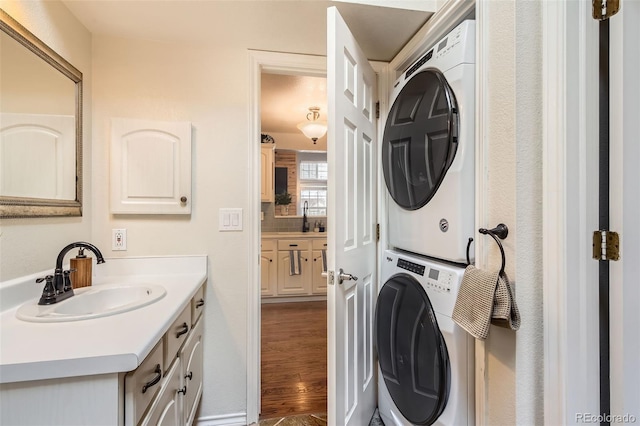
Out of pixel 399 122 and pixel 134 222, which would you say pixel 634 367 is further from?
pixel 134 222

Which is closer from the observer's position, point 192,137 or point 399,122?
point 399,122

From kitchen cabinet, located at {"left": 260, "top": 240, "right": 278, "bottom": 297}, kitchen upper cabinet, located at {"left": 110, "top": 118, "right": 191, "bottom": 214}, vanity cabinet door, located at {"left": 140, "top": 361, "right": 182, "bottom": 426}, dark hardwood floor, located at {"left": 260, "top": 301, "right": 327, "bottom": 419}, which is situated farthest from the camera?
kitchen cabinet, located at {"left": 260, "top": 240, "right": 278, "bottom": 297}

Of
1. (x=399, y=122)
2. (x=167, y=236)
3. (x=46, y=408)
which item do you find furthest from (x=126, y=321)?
(x=399, y=122)

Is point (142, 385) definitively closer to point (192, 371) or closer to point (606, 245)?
point (192, 371)

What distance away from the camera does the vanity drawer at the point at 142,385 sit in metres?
0.70

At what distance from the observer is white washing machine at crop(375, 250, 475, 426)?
0.99 m

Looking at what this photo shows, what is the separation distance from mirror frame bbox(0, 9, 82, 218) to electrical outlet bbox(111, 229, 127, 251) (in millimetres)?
182

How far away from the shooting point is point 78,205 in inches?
53.7

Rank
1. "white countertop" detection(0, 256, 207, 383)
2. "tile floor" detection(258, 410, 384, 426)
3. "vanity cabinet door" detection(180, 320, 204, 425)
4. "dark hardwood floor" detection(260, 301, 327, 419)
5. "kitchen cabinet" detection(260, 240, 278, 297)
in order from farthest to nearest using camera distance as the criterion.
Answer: "kitchen cabinet" detection(260, 240, 278, 297) → "dark hardwood floor" detection(260, 301, 327, 419) → "tile floor" detection(258, 410, 384, 426) → "vanity cabinet door" detection(180, 320, 204, 425) → "white countertop" detection(0, 256, 207, 383)

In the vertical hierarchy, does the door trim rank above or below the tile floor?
above

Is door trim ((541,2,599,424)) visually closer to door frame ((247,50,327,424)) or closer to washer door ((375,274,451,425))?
washer door ((375,274,451,425))

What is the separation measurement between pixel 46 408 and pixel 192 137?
4.21 ft

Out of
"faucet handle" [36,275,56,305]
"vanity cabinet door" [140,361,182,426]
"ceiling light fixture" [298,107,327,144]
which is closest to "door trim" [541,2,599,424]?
"vanity cabinet door" [140,361,182,426]

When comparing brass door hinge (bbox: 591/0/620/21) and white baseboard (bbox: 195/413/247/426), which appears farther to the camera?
white baseboard (bbox: 195/413/247/426)
